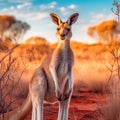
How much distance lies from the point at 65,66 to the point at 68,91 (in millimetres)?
400

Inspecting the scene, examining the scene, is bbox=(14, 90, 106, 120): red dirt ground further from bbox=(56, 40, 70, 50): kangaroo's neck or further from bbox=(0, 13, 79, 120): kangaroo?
bbox=(56, 40, 70, 50): kangaroo's neck

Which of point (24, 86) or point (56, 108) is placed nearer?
point (56, 108)

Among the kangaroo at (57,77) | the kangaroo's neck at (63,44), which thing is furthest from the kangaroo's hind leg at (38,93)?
the kangaroo's neck at (63,44)

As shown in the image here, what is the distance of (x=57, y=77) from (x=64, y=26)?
0.70 m

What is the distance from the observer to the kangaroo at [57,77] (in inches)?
257

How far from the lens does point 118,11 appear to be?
893cm

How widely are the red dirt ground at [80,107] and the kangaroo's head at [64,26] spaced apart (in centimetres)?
152

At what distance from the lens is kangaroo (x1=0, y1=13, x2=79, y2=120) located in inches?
257

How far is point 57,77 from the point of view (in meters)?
6.54

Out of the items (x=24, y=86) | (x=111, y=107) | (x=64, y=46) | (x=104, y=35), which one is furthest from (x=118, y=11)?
(x=104, y=35)

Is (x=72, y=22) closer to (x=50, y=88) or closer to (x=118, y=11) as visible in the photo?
(x=50, y=88)

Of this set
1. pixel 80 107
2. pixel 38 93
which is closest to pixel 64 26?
pixel 38 93

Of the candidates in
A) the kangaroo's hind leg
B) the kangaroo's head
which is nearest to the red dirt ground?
the kangaroo's hind leg

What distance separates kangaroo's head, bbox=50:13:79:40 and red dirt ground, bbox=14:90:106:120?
152cm
